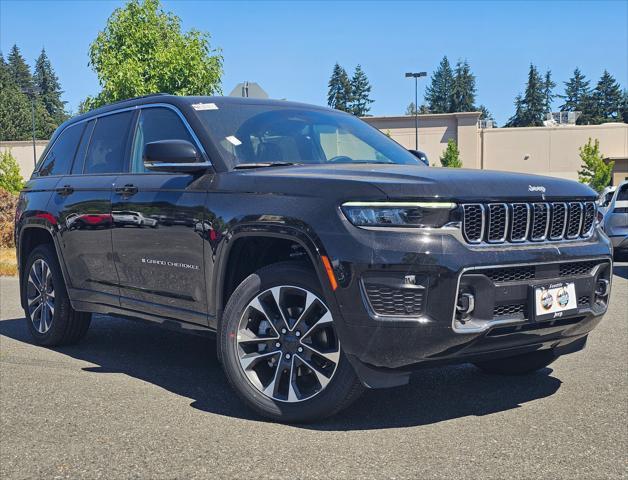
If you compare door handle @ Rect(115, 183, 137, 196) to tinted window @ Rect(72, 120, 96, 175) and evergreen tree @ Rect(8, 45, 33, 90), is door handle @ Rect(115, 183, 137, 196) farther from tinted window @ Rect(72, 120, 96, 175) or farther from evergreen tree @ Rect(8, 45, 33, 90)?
evergreen tree @ Rect(8, 45, 33, 90)

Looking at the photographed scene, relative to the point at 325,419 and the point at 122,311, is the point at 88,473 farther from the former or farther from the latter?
the point at 122,311

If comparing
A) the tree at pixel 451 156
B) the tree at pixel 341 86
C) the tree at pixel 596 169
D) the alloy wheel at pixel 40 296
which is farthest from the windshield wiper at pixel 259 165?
the tree at pixel 341 86

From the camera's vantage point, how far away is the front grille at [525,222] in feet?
12.2

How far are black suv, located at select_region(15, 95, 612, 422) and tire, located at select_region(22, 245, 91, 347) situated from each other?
75cm

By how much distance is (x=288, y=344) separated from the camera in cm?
405

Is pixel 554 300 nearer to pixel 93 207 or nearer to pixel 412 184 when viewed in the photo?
pixel 412 184

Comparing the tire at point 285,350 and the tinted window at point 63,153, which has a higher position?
the tinted window at point 63,153

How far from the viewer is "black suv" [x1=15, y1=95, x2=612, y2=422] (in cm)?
362

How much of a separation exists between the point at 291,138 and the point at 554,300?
2.06 m

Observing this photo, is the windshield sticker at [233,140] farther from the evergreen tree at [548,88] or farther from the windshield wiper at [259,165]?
the evergreen tree at [548,88]

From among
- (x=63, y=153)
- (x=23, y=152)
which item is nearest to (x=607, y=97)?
(x=23, y=152)

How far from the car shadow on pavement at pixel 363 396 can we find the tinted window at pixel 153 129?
1.47 meters

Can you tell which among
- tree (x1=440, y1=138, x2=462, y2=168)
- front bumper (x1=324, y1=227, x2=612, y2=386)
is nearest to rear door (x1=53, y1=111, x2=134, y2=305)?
front bumper (x1=324, y1=227, x2=612, y2=386)

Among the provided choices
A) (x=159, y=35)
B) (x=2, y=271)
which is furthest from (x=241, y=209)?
(x=159, y=35)
